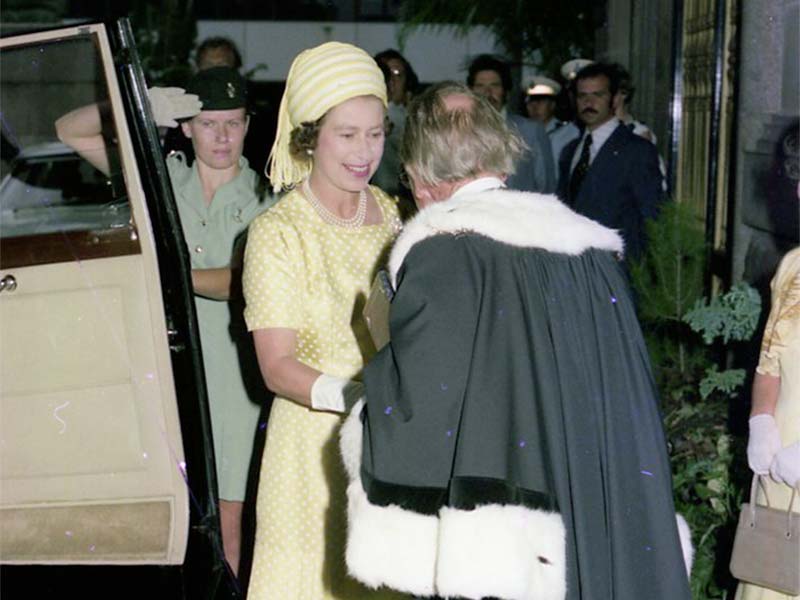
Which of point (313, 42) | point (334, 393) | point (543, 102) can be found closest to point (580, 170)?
point (543, 102)

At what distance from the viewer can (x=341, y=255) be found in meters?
3.73

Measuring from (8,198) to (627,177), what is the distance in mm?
3310

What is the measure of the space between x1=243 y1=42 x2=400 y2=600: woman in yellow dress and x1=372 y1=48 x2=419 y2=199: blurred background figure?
8.22ft

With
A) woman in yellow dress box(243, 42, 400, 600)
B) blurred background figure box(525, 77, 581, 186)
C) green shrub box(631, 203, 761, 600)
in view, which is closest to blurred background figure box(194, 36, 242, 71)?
green shrub box(631, 203, 761, 600)

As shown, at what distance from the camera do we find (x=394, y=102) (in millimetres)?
7230

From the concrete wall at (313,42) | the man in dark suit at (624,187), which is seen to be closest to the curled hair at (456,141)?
the man in dark suit at (624,187)

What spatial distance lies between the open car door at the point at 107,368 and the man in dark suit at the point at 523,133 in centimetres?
304

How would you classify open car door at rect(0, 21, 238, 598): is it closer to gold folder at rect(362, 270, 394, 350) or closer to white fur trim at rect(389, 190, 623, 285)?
gold folder at rect(362, 270, 394, 350)

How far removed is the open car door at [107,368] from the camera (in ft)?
13.4

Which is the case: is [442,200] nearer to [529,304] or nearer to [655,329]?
[529,304]

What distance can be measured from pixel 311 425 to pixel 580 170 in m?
3.98

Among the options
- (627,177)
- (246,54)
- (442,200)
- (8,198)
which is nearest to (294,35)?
(246,54)

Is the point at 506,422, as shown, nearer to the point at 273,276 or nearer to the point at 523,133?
the point at 273,276

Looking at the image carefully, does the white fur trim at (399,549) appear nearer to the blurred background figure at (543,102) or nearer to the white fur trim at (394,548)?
the white fur trim at (394,548)
